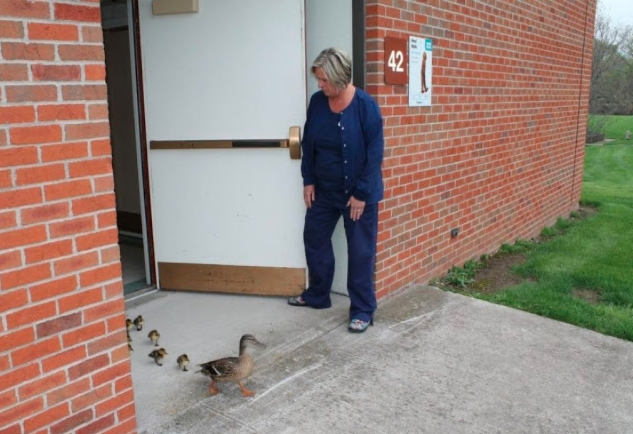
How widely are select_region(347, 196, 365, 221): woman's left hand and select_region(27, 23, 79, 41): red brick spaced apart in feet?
6.97

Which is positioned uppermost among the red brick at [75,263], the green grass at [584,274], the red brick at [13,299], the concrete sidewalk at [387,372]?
the red brick at [75,263]

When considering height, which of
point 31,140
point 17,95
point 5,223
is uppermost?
point 17,95

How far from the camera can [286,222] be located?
4703 millimetres

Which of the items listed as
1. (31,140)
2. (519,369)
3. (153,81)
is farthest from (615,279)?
(31,140)

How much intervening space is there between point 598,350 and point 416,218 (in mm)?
1804

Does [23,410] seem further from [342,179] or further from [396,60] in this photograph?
[396,60]

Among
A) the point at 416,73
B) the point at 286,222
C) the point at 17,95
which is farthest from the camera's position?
the point at 416,73

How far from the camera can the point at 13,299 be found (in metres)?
2.34

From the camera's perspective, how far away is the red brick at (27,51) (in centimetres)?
224

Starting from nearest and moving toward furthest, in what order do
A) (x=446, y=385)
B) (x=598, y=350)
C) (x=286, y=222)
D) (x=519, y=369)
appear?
(x=446, y=385) → (x=519, y=369) → (x=598, y=350) → (x=286, y=222)

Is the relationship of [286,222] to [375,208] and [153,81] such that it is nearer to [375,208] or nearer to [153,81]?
[375,208]

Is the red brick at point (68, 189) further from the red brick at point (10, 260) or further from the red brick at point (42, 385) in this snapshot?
the red brick at point (42, 385)

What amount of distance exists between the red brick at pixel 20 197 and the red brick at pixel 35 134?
182mm

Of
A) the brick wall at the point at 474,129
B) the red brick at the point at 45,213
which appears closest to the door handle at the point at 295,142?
the brick wall at the point at 474,129
